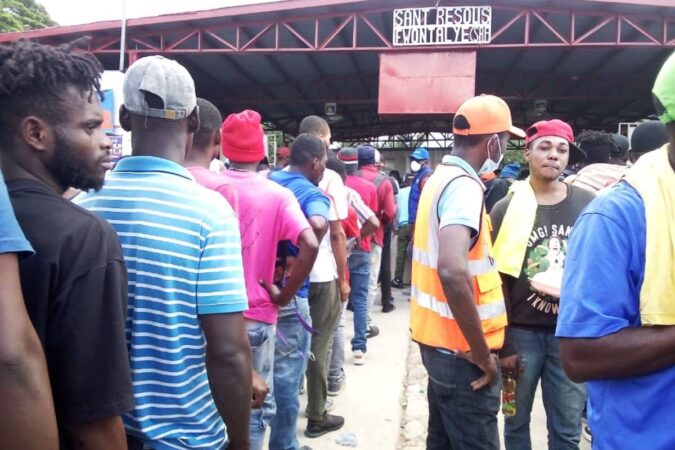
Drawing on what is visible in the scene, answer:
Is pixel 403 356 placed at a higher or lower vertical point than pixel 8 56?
lower

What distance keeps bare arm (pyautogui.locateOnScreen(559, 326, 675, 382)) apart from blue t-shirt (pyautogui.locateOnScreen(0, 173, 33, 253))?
1191mm

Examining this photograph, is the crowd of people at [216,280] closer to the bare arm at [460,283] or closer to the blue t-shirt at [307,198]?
the bare arm at [460,283]

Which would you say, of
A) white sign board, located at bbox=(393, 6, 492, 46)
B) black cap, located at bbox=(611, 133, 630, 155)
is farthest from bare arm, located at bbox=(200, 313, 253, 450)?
white sign board, located at bbox=(393, 6, 492, 46)

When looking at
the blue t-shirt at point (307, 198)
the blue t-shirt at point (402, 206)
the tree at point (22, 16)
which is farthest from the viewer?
the tree at point (22, 16)

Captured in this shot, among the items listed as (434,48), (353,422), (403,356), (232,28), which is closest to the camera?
(353,422)

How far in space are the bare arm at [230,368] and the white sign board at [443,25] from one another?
914 centimetres

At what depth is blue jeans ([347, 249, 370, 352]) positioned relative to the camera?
5.04 m

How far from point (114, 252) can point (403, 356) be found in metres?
4.50

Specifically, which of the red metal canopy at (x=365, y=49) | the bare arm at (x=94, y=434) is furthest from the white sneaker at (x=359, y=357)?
the red metal canopy at (x=365, y=49)

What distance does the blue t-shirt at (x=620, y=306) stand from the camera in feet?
3.95

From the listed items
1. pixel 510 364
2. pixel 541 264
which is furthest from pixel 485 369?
pixel 541 264

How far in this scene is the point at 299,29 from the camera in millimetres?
10938

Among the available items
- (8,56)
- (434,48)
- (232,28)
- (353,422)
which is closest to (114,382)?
(8,56)

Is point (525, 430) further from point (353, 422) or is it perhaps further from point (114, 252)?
point (114, 252)
